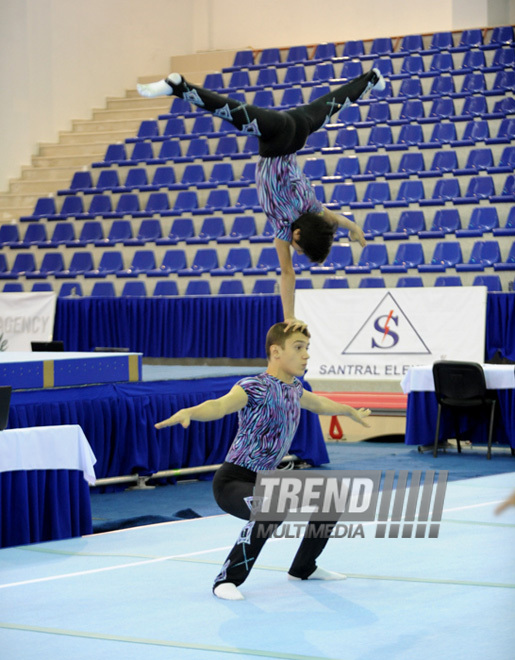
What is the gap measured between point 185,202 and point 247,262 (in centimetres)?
198

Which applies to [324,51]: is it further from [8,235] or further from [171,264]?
[8,235]

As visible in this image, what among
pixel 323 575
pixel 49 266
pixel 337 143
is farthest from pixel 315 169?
pixel 323 575

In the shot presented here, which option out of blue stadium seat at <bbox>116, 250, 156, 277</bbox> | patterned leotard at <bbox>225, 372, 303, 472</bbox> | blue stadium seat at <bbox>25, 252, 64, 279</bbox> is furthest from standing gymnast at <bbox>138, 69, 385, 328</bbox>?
blue stadium seat at <bbox>25, 252, 64, 279</bbox>

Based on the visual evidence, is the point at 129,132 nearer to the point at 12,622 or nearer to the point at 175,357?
the point at 175,357

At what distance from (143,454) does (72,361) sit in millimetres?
1088

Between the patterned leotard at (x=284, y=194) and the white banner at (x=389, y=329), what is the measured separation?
710cm

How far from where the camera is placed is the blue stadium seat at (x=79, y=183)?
16266 mm

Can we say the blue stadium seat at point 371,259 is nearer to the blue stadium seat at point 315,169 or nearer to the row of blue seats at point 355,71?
the blue stadium seat at point 315,169

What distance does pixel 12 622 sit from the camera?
412cm

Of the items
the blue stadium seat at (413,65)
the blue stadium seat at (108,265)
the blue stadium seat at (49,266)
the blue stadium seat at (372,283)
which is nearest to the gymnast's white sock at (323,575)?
the blue stadium seat at (372,283)

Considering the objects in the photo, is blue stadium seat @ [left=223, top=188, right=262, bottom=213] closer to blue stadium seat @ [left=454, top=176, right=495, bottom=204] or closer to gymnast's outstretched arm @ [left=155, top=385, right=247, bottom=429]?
blue stadium seat @ [left=454, top=176, right=495, bottom=204]

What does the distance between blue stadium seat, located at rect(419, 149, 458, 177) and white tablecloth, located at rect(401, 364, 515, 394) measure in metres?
3.82

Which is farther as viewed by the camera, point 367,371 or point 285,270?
point 367,371

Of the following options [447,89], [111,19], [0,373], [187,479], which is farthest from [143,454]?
[111,19]
